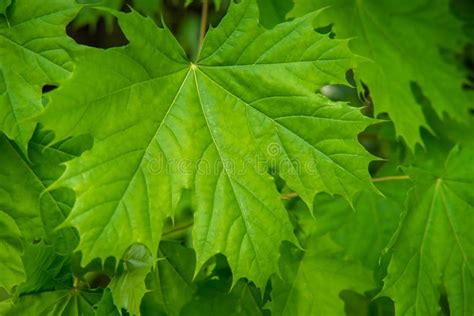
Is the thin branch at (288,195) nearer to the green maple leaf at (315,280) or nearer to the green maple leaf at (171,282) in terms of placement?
the green maple leaf at (315,280)

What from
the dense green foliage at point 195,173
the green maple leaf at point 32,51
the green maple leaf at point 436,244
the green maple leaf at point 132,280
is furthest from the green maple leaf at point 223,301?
the green maple leaf at point 32,51

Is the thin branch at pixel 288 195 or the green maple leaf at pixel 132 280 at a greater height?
the thin branch at pixel 288 195

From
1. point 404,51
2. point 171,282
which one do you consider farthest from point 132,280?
point 404,51

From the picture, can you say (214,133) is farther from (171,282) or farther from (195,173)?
(171,282)

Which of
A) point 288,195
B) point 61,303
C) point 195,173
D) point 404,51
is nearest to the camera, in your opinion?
point 195,173

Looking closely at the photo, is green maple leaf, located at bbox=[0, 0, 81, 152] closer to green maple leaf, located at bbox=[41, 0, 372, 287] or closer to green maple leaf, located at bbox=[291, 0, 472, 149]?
green maple leaf, located at bbox=[41, 0, 372, 287]

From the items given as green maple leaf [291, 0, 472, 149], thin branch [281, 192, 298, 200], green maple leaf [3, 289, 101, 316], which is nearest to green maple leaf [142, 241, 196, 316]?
green maple leaf [3, 289, 101, 316]
